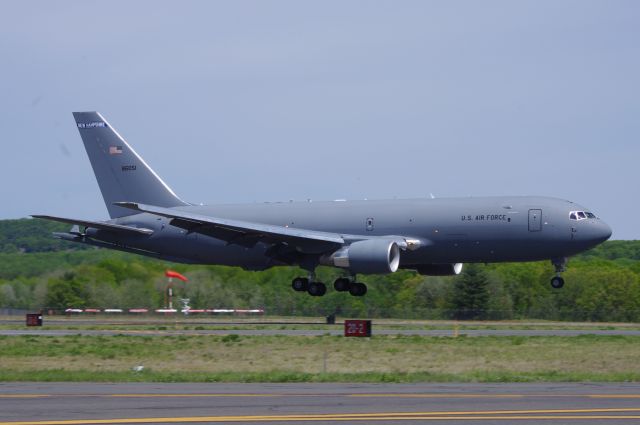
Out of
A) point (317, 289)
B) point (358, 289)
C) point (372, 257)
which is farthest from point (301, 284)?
point (372, 257)

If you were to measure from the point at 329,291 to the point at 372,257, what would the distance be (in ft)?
104

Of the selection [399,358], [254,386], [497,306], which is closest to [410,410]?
[254,386]

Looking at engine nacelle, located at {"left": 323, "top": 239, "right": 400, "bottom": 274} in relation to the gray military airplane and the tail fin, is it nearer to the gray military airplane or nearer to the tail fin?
the gray military airplane

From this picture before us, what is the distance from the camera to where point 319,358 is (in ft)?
114

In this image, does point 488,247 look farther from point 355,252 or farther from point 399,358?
point 399,358

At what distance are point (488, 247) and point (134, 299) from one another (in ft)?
83.4

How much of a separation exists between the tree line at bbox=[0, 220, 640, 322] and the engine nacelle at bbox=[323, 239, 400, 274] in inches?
506

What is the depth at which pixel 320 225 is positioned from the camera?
52.2 m

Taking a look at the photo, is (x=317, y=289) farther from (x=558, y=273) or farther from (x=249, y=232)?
(x=558, y=273)

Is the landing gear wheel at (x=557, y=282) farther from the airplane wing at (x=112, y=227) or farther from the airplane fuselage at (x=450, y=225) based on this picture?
the airplane wing at (x=112, y=227)

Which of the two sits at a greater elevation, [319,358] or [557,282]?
[557,282]

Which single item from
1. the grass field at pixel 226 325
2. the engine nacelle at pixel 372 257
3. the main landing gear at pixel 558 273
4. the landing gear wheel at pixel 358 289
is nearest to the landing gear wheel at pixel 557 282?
the main landing gear at pixel 558 273

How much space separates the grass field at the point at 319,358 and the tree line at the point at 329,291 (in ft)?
71.5

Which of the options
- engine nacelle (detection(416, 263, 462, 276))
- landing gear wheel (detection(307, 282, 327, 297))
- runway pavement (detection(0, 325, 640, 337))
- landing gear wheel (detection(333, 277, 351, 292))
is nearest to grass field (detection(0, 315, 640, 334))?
runway pavement (detection(0, 325, 640, 337))
